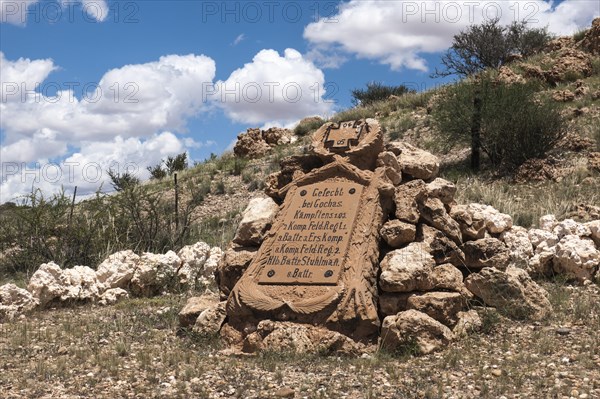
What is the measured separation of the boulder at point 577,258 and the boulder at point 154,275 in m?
5.16

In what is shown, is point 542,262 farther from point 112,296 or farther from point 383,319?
point 112,296

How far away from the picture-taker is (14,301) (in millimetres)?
8781

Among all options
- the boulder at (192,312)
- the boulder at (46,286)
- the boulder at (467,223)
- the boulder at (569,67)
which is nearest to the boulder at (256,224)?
the boulder at (192,312)

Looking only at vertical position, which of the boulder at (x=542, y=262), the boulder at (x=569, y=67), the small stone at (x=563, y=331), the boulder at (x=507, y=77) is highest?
the boulder at (x=569, y=67)

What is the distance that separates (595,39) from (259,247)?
1879 centimetres

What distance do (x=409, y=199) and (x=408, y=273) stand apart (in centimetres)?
108

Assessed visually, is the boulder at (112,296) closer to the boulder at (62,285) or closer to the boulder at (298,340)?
the boulder at (62,285)

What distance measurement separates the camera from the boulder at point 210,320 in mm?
7172

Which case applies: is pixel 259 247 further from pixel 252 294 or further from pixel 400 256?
pixel 400 256

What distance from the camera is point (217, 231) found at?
14125 millimetres

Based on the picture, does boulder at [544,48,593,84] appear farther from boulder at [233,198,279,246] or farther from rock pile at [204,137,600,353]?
boulder at [233,198,279,246]

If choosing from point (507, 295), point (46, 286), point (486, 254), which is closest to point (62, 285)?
point (46, 286)

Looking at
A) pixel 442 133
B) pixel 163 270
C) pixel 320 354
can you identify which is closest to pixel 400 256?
pixel 320 354

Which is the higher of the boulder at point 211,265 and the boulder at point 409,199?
the boulder at point 409,199
